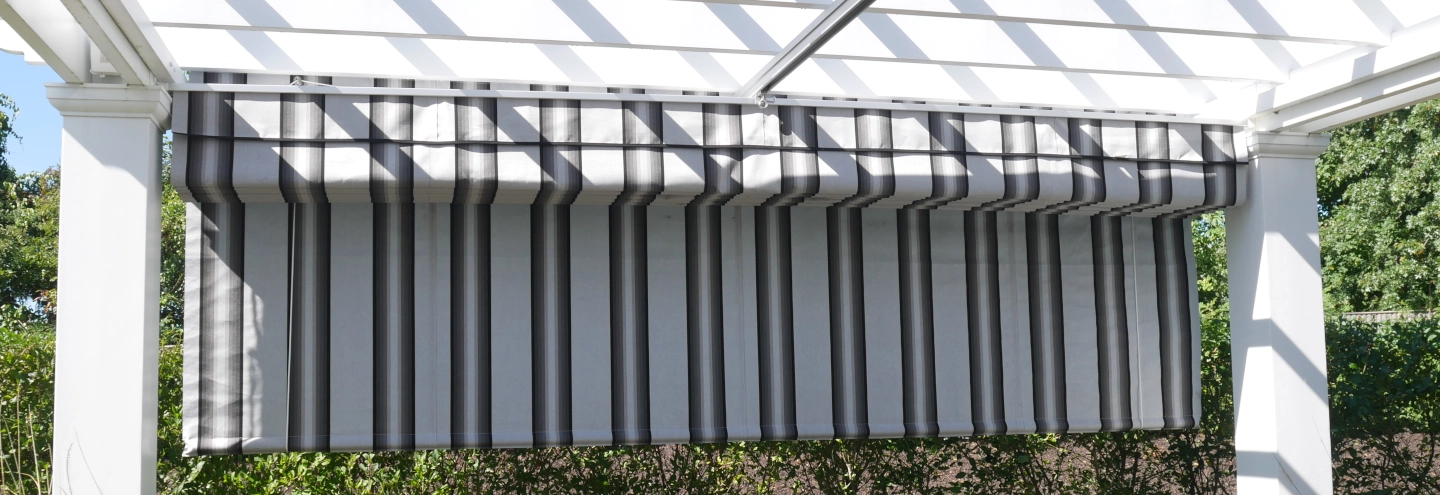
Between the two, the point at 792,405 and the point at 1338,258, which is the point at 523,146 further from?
the point at 1338,258

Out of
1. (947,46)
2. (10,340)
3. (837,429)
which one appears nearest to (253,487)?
(10,340)

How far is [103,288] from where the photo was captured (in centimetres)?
289

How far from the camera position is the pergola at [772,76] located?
286 cm

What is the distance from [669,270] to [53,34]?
6.88ft

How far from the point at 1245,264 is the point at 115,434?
4.14m

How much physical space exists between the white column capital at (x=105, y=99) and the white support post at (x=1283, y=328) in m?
3.95

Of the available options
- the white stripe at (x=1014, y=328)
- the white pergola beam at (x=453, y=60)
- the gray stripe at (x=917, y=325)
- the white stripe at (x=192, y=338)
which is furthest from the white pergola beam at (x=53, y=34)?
the white stripe at (x=1014, y=328)

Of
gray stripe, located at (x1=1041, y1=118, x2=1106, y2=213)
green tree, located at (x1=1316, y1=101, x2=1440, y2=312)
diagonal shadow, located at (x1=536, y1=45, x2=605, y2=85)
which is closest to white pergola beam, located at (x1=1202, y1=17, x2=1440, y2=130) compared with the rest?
gray stripe, located at (x1=1041, y1=118, x2=1106, y2=213)

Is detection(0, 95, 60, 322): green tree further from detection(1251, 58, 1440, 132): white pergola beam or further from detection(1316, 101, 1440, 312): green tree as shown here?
detection(1316, 101, 1440, 312): green tree

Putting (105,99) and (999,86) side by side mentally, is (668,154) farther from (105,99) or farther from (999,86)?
(105,99)

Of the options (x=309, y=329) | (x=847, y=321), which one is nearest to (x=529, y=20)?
(x=309, y=329)

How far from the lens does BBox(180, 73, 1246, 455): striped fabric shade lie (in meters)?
3.28

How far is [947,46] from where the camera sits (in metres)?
3.30

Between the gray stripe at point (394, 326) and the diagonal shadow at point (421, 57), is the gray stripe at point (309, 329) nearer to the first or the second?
the gray stripe at point (394, 326)
